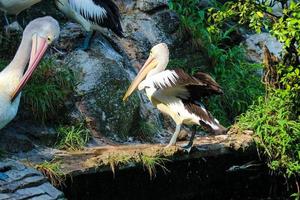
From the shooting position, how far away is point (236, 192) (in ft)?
25.7

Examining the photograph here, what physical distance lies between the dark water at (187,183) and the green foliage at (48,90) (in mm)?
1161

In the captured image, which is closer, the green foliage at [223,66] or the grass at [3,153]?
the grass at [3,153]

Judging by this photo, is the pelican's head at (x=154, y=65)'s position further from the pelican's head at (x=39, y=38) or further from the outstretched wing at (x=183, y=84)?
the pelican's head at (x=39, y=38)

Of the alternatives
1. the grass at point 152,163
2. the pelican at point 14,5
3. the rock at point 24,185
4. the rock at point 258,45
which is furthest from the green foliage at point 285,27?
the rock at point 24,185

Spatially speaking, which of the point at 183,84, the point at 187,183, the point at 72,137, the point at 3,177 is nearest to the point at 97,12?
the point at 72,137

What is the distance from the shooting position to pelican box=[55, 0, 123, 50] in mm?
8094

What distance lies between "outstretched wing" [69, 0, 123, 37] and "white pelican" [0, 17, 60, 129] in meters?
2.64

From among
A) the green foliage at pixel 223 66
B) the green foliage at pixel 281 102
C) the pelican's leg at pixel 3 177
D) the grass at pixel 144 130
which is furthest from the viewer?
the green foliage at pixel 223 66

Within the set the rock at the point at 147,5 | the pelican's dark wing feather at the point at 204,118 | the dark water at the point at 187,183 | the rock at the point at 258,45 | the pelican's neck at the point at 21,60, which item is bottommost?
the dark water at the point at 187,183

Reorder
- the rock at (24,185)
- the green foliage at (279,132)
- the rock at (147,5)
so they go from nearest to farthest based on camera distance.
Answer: the rock at (24,185)
the green foliage at (279,132)
the rock at (147,5)

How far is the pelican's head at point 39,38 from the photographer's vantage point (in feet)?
17.6

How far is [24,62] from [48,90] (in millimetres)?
1445

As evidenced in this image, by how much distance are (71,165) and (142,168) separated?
27.5 inches

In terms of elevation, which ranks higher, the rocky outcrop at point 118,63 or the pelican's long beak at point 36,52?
the pelican's long beak at point 36,52
